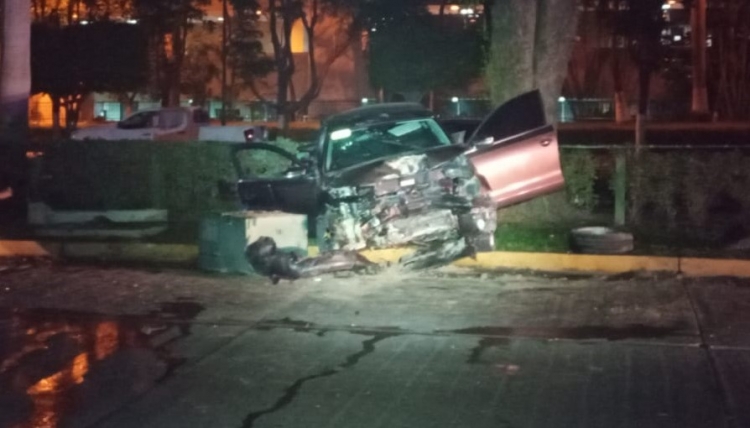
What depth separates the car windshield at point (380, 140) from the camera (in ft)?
45.9

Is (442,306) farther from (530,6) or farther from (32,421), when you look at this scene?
(530,6)

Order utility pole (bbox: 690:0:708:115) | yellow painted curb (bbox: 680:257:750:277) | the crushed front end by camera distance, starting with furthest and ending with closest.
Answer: utility pole (bbox: 690:0:708:115) → the crushed front end → yellow painted curb (bbox: 680:257:750:277)

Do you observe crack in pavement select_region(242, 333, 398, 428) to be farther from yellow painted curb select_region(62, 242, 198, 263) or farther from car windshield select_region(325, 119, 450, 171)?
yellow painted curb select_region(62, 242, 198, 263)

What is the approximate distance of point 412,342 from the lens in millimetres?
9883

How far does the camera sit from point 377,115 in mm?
13859

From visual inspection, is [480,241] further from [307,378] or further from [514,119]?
[307,378]

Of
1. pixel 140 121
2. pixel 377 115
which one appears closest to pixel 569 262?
pixel 377 115

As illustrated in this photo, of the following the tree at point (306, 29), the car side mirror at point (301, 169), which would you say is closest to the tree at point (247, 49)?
the tree at point (306, 29)

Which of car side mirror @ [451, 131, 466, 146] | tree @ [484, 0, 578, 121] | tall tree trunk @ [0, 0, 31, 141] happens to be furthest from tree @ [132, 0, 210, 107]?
car side mirror @ [451, 131, 466, 146]

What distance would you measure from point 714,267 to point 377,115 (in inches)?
157

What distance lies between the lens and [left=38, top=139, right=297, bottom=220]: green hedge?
17.3 metres

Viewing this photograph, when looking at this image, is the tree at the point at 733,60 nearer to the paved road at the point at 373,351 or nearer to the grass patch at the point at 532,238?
the grass patch at the point at 532,238

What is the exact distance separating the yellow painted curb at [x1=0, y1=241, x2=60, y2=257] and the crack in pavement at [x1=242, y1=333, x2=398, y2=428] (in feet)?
19.6

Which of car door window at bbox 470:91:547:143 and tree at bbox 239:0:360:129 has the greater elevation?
tree at bbox 239:0:360:129
